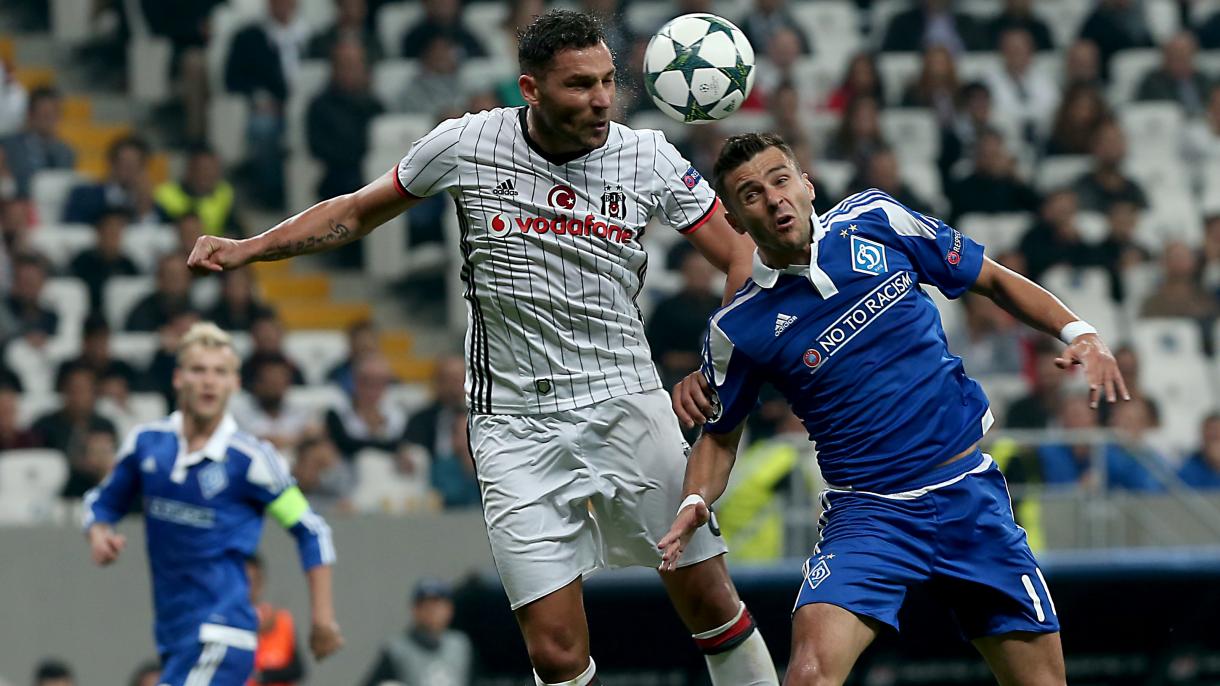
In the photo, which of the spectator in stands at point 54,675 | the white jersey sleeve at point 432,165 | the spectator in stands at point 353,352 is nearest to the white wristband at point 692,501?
the white jersey sleeve at point 432,165

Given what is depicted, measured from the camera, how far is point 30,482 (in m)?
11.5

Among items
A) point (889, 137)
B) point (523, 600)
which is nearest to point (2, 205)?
point (889, 137)

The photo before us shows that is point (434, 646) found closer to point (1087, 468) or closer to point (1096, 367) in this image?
point (1087, 468)

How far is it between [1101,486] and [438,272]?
5256 millimetres

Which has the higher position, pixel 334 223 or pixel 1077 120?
pixel 1077 120

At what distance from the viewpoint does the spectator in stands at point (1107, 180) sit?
615 inches

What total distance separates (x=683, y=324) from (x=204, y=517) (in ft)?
15.7

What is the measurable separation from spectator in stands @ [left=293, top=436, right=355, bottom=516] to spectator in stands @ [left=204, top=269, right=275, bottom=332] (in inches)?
58.8

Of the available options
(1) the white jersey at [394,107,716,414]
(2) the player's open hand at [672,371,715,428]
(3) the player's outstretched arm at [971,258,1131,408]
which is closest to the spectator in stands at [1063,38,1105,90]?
(3) the player's outstretched arm at [971,258,1131,408]

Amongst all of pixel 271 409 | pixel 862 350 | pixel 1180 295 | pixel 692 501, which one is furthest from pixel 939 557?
pixel 1180 295

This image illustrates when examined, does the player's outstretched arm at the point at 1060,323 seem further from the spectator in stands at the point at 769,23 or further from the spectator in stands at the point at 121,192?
the spectator in stands at the point at 769,23

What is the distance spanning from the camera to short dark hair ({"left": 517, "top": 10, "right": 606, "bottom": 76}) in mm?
6168

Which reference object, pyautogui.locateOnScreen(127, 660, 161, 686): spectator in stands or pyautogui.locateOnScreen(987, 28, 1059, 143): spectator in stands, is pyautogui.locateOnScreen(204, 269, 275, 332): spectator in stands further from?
pyautogui.locateOnScreen(987, 28, 1059, 143): spectator in stands

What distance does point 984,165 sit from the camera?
15.2 meters
